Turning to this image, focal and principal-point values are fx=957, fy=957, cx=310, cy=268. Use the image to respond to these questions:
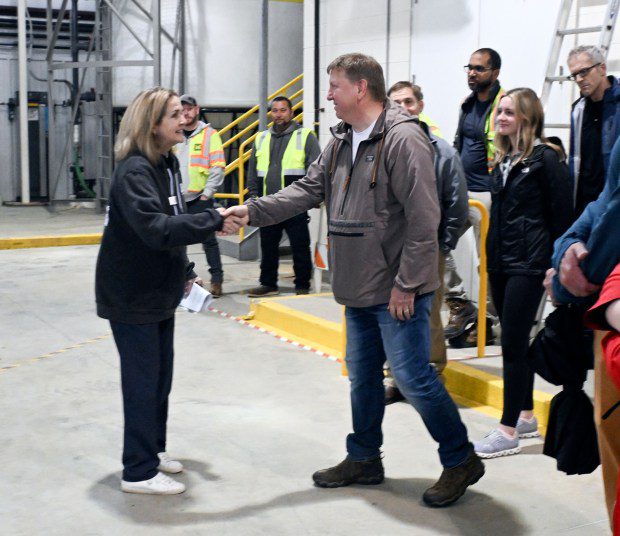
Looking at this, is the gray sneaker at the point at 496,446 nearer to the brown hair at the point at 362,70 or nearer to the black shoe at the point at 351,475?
the black shoe at the point at 351,475

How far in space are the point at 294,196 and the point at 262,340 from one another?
3.15m

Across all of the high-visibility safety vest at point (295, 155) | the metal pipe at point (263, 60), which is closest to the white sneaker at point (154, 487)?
the high-visibility safety vest at point (295, 155)

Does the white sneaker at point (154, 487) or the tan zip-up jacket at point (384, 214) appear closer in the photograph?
the tan zip-up jacket at point (384, 214)

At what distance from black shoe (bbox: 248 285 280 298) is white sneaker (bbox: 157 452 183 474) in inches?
182

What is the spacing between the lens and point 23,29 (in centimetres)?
1661

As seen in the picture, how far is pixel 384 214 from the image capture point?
4.02 m

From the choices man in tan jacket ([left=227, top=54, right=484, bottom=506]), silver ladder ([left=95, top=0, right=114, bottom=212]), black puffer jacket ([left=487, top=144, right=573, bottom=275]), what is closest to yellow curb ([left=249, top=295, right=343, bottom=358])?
black puffer jacket ([left=487, top=144, right=573, bottom=275])

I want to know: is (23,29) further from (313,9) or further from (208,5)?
(313,9)

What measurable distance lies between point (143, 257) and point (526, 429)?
2.25m

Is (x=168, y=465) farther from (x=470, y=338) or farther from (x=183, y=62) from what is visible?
(x=183, y=62)

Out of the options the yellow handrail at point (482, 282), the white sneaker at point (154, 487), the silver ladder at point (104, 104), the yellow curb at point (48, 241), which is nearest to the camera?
the white sneaker at point (154, 487)

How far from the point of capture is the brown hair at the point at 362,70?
4039mm

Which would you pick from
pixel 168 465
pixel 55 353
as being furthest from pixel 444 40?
pixel 168 465

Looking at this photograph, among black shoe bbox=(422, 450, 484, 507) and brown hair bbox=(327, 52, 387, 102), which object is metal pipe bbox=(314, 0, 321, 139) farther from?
black shoe bbox=(422, 450, 484, 507)
